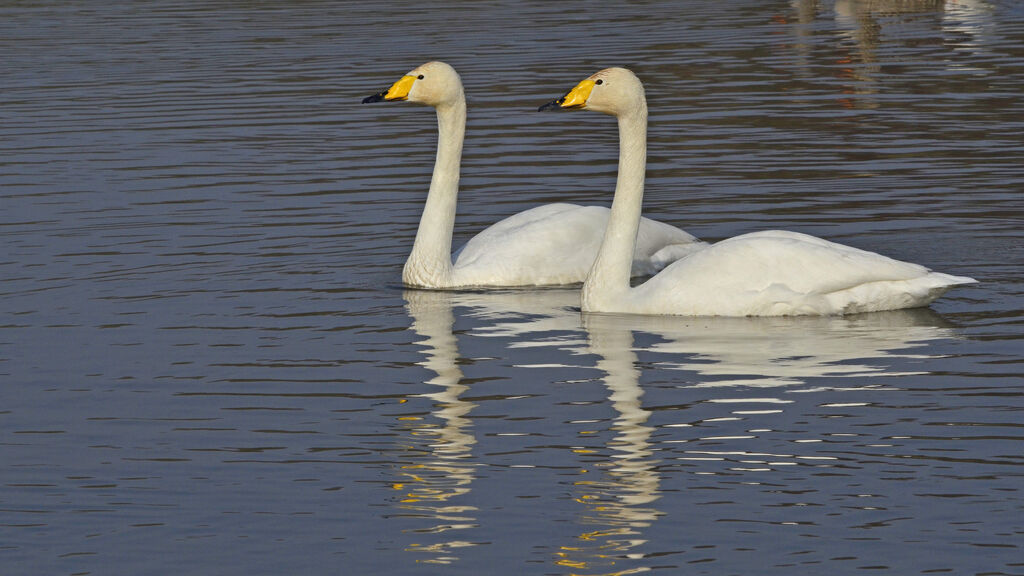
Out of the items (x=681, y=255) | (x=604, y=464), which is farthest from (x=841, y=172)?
(x=604, y=464)

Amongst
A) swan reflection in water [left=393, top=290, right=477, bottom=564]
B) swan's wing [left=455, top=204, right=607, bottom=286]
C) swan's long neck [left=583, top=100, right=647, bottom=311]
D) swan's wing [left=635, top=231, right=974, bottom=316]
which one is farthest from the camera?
swan's wing [left=455, top=204, right=607, bottom=286]

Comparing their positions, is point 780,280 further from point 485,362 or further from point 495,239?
point 495,239

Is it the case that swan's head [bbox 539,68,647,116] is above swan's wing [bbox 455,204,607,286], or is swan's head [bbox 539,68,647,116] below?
above

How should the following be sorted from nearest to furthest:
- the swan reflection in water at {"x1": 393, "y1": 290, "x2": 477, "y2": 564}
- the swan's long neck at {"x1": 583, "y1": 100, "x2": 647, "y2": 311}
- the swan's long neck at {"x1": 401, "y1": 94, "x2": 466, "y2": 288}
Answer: the swan reflection in water at {"x1": 393, "y1": 290, "x2": 477, "y2": 564}, the swan's long neck at {"x1": 583, "y1": 100, "x2": 647, "y2": 311}, the swan's long neck at {"x1": 401, "y1": 94, "x2": 466, "y2": 288}

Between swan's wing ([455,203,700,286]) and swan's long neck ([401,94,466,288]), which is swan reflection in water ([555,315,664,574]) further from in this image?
swan's long neck ([401,94,466,288])

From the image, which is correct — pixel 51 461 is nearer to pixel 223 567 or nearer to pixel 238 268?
pixel 223 567

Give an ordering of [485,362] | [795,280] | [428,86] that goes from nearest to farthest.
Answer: [485,362], [795,280], [428,86]

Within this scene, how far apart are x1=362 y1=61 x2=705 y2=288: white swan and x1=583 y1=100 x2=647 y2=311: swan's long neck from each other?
1068 millimetres

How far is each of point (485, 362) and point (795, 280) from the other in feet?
6.87

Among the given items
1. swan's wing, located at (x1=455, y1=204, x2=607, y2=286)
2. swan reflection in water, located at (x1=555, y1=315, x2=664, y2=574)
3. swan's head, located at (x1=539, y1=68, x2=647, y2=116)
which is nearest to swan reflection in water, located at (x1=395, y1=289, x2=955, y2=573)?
swan reflection in water, located at (x1=555, y1=315, x2=664, y2=574)

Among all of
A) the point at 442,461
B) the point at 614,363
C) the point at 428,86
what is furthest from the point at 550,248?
the point at 442,461

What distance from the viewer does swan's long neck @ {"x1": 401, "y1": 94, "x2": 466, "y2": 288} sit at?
528 inches

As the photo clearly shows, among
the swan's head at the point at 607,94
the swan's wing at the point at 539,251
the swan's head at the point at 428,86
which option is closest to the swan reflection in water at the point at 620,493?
the swan's head at the point at 607,94

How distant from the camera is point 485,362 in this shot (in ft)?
35.8
